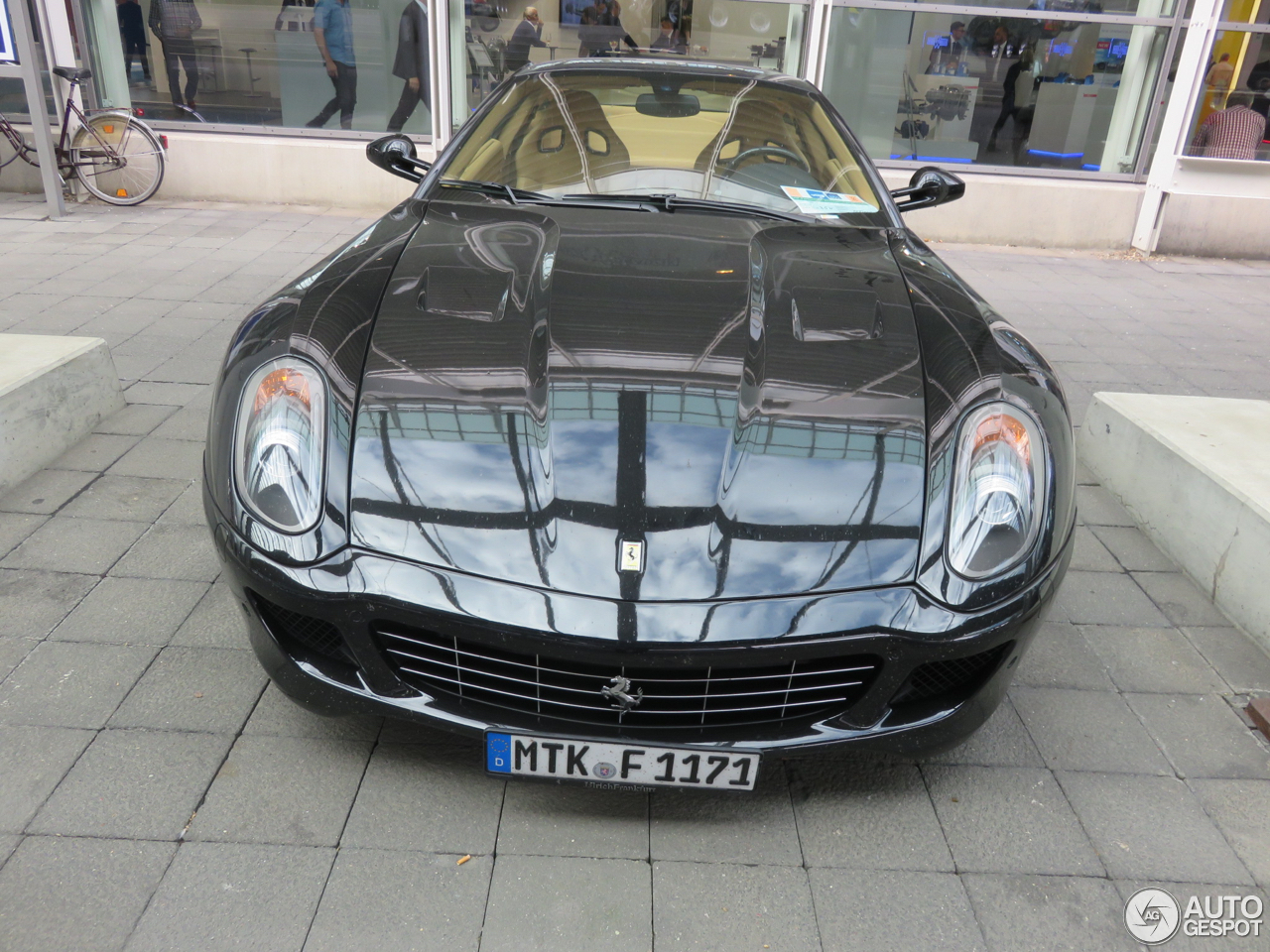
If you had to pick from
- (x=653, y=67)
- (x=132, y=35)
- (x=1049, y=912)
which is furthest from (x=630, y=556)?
(x=132, y=35)

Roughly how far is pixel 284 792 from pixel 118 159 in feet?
23.3

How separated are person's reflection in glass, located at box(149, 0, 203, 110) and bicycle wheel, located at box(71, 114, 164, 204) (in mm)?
823

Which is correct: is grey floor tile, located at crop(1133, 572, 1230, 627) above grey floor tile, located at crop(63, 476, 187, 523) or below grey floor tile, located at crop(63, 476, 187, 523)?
below

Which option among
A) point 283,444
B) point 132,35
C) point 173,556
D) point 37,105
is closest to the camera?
point 283,444

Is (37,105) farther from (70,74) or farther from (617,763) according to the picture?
(617,763)

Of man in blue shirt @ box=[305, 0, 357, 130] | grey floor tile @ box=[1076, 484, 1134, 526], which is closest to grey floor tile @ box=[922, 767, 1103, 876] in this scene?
grey floor tile @ box=[1076, 484, 1134, 526]

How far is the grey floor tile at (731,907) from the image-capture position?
182 cm

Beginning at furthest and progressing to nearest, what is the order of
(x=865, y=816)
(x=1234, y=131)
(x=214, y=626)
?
(x=1234, y=131), (x=214, y=626), (x=865, y=816)

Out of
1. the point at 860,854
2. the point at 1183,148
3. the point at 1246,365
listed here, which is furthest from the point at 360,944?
the point at 1183,148

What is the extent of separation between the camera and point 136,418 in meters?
3.96

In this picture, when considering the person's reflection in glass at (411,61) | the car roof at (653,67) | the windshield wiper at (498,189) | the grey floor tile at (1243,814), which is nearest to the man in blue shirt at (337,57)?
the person's reflection in glass at (411,61)

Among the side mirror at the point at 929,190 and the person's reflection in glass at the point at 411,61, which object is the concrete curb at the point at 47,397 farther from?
the person's reflection in glass at the point at 411,61

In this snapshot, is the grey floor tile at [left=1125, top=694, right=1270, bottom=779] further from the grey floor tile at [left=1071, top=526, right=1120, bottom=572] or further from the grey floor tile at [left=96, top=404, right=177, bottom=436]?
the grey floor tile at [left=96, top=404, right=177, bottom=436]

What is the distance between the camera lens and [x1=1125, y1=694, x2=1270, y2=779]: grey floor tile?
236 cm
